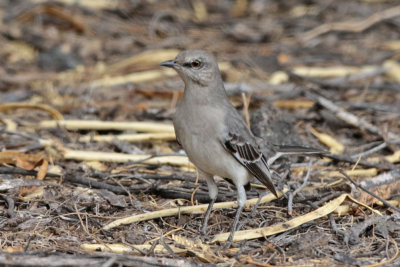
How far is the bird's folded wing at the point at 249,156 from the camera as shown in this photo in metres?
5.60

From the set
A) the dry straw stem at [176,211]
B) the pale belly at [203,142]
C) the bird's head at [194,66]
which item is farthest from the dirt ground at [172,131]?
the bird's head at [194,66]

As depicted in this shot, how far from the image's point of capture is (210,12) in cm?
1352

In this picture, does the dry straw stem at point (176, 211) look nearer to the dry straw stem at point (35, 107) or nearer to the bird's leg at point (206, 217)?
the bird's leg at point (206, 217)

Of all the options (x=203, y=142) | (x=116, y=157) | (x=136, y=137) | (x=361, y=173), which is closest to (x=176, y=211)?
(x=203, y=142)

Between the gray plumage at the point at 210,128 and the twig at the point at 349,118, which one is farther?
the twig at the point at 349,118

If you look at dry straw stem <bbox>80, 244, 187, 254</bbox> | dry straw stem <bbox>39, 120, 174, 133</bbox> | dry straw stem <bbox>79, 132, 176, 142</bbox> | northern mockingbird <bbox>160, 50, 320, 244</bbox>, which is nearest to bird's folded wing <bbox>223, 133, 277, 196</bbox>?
northern mockingbird <bbox>160, 50, 320, 244</bbox>

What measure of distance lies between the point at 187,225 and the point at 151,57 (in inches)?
219

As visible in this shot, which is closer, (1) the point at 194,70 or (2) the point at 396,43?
(1) the point at 194,70

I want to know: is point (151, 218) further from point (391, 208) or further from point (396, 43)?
point (396, 43)

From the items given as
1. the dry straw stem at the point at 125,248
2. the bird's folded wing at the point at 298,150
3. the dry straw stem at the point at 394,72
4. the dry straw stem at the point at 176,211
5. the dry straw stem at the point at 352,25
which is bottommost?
the dry straw stem at the point at 125,248

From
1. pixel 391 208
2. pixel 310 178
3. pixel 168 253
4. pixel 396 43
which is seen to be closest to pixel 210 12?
pixel 396 43

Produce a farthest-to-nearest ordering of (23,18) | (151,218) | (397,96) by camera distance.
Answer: (23,18)
(397,96)
(151,218)

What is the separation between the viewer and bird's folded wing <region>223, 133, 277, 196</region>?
18.4 ft

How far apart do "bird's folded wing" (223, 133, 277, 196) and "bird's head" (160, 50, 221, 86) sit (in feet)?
1.95
